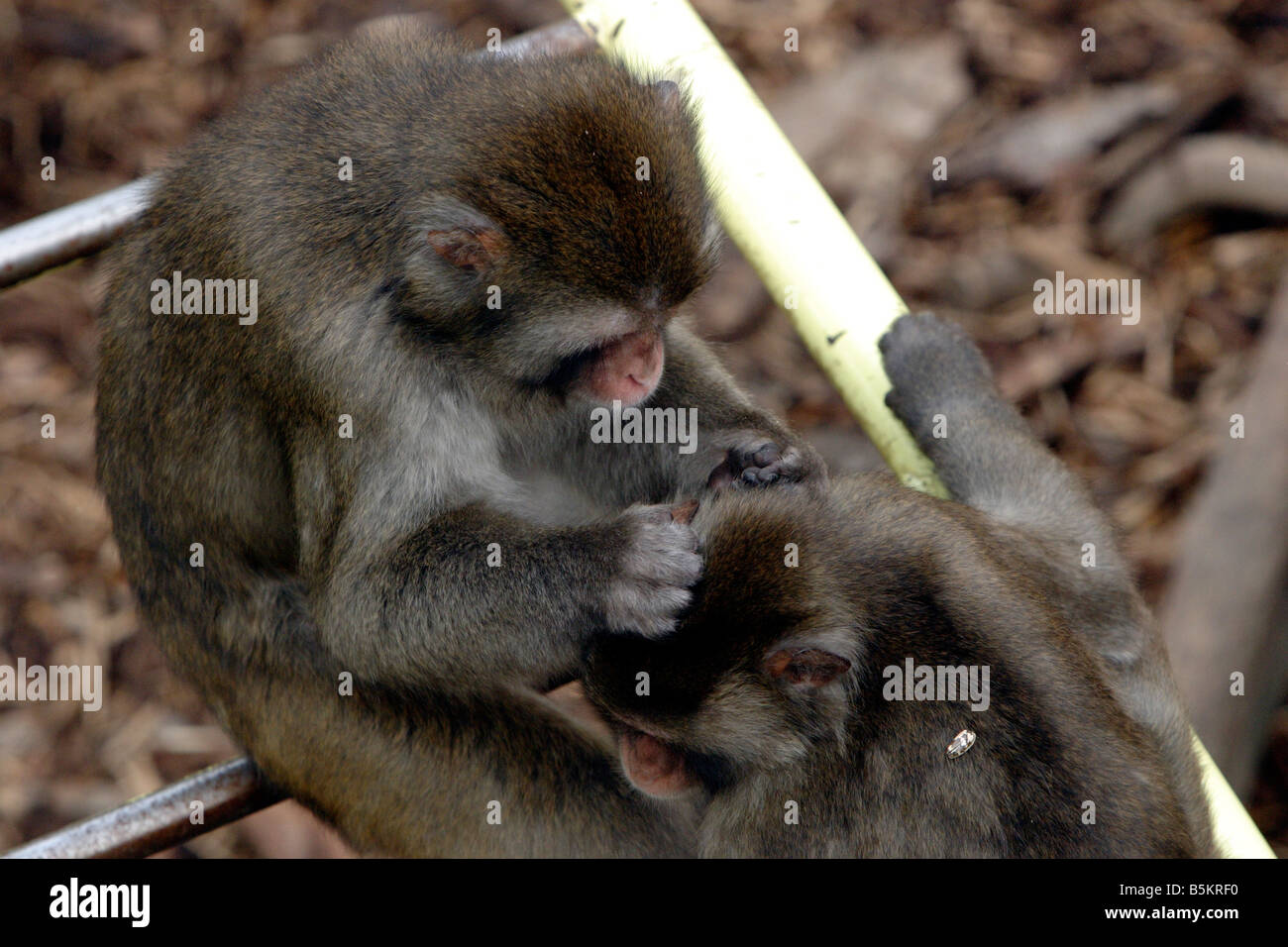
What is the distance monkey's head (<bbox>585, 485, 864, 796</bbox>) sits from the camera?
13.0 ft

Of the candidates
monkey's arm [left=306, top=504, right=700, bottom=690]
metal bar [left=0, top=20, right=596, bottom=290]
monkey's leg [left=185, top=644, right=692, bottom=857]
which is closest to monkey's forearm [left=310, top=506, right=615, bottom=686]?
monkey's arm [left=306, top=504, right=700, bottom=690]

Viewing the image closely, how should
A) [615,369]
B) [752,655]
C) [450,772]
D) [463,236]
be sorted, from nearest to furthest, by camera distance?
[463,236]
[752,655]
[615,369]
[450,772]

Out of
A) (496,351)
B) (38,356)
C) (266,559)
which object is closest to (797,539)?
(496,351)

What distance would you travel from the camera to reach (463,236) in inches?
154

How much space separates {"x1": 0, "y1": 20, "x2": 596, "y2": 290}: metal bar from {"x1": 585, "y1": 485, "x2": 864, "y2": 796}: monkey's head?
1665 mm

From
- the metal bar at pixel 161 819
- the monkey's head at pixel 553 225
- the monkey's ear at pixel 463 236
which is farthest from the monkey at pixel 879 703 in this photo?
the metal bar at pixel 161 819

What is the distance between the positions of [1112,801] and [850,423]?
13.6 feet

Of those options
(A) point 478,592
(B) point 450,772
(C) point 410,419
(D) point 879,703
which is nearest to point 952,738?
(D) point 879,703

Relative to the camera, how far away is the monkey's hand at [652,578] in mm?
3957

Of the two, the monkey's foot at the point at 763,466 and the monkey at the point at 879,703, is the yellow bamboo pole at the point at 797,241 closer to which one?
the monkey's foot at the point at 763,466

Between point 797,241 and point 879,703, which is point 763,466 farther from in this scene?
point 879,703

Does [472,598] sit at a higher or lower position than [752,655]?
higher

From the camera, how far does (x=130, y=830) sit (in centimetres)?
421

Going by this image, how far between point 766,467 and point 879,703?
3.06ft
